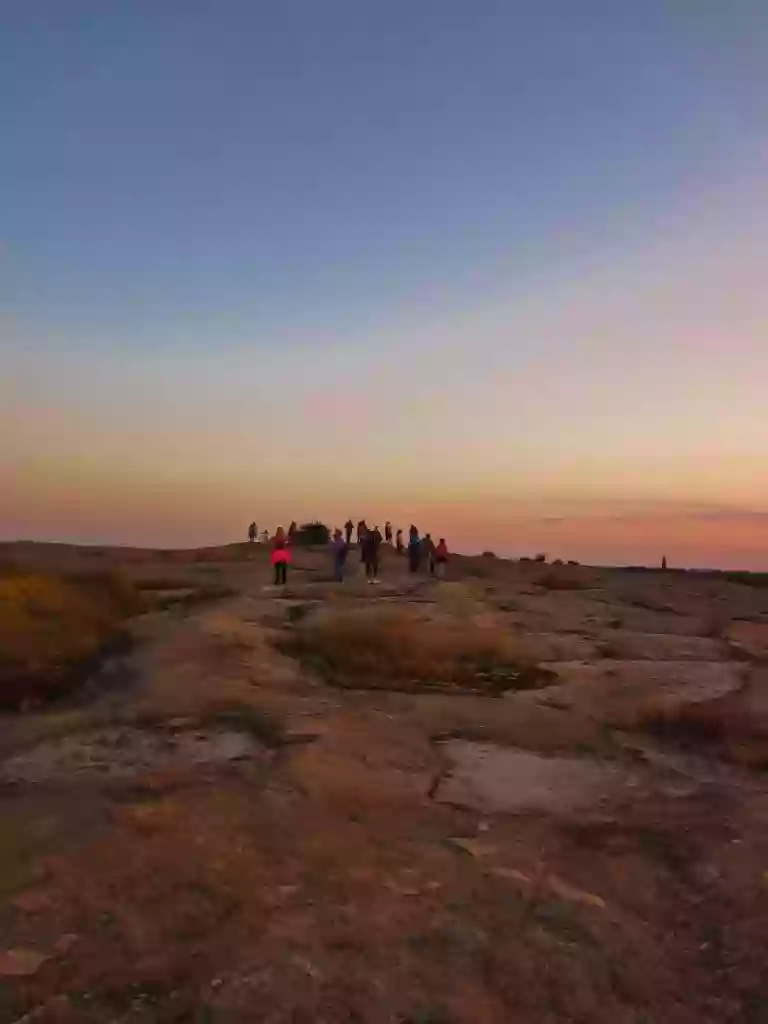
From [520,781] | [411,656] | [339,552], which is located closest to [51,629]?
[411,656]

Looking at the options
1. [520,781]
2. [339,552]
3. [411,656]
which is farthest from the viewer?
[339,552]

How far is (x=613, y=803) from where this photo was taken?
8.27 meters

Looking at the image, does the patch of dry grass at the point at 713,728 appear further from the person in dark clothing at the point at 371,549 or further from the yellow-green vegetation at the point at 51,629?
the person in dark clothing at the point at 371,549

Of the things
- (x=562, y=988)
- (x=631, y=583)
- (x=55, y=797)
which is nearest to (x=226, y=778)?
(x=55, y=797)

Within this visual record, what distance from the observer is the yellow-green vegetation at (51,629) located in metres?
12.1

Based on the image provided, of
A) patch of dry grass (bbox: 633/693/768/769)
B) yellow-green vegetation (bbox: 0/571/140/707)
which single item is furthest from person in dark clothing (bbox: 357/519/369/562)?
patch of dry grass (bbox: 633/693/768/769)

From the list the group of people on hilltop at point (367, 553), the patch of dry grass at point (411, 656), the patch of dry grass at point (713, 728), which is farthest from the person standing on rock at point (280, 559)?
the patch of dry grass at point (713, 728)

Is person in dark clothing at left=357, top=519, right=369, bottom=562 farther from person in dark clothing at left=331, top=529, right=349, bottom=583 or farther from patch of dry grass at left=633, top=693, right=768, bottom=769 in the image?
patch of dry grass at left=633, top=693, right=768, bottom=769

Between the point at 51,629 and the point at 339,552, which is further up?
the point at 339,552

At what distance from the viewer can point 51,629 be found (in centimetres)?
1474

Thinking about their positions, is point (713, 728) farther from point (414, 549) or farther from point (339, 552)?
point (414, 549)

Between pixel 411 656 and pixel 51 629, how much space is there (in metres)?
6.29

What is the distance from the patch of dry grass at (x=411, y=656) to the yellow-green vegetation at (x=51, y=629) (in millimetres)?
3521

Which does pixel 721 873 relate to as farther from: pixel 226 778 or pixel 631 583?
pixel 631 583
